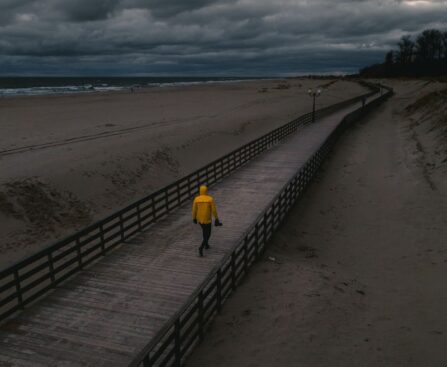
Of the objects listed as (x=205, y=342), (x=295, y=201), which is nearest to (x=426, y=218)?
(x=295, y=201)

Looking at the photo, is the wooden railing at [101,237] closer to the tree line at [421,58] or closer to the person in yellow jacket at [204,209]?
the person in yellow jacket at [204,209]

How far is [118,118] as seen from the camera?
1694 inches

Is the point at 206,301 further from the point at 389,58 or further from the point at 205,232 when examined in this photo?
the point at 389,58

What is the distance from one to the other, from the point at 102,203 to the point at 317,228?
958 centimetres

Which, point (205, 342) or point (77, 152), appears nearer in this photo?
point (205, 342)

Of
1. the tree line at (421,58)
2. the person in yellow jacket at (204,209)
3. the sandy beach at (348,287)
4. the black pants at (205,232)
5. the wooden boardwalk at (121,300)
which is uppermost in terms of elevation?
the tree line at (421,58)

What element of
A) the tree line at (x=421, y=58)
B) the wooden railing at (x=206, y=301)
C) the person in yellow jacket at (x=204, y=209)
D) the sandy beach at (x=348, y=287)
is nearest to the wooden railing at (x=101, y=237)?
the person in yellow jacket at (x=204, y=209)

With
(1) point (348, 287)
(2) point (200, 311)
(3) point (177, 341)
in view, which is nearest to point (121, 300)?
(2) point (200, 311)

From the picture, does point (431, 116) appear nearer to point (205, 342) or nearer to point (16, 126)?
point (205, 342)

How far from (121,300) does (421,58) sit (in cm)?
17281

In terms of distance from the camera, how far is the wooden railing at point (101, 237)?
27.4 feet

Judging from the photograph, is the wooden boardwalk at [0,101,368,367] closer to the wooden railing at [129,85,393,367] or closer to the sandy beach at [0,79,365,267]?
the wooden railing at [129,85,393,367]

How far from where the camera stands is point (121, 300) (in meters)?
8.31

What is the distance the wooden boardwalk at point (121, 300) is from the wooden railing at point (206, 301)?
452mm
